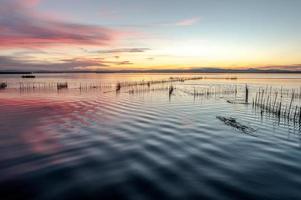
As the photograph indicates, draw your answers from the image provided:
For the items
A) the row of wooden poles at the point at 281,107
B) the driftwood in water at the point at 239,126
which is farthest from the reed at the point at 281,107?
the driftwood in water at the point at 239,126

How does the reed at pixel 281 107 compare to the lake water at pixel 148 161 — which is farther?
the reed at pixel 281 107

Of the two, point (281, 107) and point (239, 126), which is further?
point (281, 107)

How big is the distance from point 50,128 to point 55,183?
28.7 ft

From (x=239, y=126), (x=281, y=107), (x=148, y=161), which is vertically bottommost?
(x=148, y=161)

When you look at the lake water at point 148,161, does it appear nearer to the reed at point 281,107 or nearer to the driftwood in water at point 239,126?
the driftwood in water at point 239,126

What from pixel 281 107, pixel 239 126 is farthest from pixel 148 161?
pixel 281 107

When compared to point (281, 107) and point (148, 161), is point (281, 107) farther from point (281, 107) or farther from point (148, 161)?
point (148, 161)

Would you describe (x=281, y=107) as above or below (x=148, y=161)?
above

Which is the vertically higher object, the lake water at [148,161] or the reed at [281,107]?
the reed at [281,107]

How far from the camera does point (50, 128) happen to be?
15820 millimetres

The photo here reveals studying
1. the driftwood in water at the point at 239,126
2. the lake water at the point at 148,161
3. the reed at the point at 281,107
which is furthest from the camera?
the reed at the point at 281,107

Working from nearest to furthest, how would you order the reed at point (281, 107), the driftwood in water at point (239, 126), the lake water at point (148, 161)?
1. the lake water at point (148, 161)
2. the driftwood in water at point (239, 126)
3. the reed at point (281, 107)

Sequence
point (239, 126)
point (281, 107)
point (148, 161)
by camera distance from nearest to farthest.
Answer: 1. point (148, 161)
2. point (239, 126)
3. point (281, 107)

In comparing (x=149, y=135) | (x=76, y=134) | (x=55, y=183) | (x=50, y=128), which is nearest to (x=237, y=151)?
(x=149, y=135)
